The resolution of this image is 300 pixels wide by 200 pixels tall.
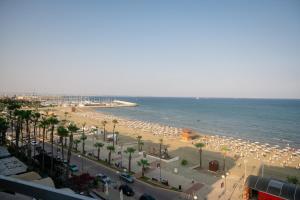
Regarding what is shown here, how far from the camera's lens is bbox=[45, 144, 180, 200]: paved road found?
2548 centimetres

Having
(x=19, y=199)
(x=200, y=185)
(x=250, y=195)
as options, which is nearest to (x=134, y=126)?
(x=200, y=185)

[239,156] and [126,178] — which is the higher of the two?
[126,178]

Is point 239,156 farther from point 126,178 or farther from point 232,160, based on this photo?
point 126,178

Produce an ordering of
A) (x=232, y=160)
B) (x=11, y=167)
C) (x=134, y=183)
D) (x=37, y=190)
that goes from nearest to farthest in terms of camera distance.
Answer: (x=37, y=190)
(x=11, y=167)
(x=134, y=183)
(x=232, y=160)

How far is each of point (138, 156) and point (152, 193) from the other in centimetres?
1569

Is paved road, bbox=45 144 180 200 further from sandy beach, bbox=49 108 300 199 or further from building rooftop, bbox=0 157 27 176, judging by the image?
building rooftop, bbox=0 157 27 176

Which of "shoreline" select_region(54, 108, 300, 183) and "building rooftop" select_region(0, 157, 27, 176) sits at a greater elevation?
"building rooftop" select_region(0, 157, 27, 176)

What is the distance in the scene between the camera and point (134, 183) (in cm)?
2883

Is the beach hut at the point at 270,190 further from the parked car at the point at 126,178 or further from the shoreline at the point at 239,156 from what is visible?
the parked car at the point at 126,178

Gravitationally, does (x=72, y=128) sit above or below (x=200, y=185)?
above

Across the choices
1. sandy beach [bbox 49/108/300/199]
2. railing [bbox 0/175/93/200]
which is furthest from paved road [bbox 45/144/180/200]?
railing [bbox 0/175/93/200]

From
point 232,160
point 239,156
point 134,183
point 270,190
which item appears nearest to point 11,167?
point 134,183

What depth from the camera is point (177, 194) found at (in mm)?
25875

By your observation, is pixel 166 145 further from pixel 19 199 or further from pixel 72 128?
pixel 19 199
